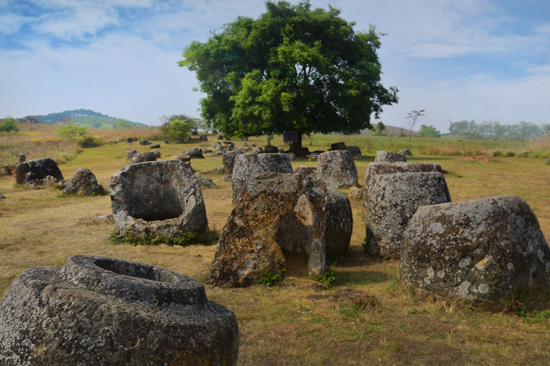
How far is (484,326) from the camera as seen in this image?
432cm

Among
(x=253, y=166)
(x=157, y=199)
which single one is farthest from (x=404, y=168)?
(x=157, y=199)

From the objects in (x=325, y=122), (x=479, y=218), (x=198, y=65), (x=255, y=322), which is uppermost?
(x=198, y=65)

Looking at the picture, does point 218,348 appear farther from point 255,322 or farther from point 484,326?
point 484,326

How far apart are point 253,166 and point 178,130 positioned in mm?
33664

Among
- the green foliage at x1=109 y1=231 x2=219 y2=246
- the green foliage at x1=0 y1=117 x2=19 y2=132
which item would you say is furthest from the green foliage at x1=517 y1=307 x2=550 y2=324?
the green foliage at x1=0 y1=117 x2=19 y2=132

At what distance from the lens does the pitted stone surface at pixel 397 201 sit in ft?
21.6

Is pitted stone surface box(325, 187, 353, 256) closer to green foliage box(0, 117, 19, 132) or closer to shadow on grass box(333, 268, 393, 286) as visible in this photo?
shadow on grass box(333, 268, 393, 286)

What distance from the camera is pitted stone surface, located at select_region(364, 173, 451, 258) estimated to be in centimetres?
660

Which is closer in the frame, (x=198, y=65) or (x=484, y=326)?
(x=484, y=326)

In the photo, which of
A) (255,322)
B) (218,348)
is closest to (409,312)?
(255,322)

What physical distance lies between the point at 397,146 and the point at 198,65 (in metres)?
20.6

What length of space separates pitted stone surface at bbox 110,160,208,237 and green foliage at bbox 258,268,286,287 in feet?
9.50

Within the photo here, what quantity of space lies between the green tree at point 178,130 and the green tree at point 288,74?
1146 centimetres

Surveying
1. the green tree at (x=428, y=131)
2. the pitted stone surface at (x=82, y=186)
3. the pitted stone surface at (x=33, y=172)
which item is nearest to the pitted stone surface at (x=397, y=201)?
the pitted stone surface at (x=82, y=186)
